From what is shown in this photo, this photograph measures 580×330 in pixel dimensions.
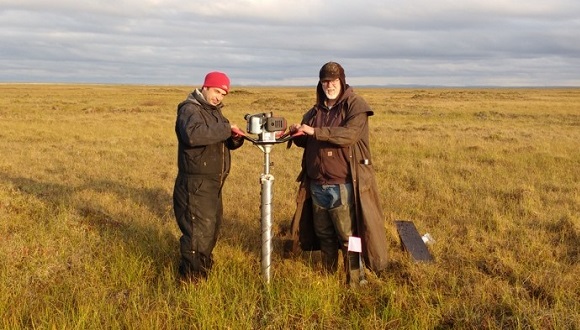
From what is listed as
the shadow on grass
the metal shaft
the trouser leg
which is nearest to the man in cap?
the metal shaft

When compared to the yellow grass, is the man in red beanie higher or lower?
higher

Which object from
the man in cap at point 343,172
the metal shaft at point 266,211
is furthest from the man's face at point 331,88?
the metal shaft at point 266,211

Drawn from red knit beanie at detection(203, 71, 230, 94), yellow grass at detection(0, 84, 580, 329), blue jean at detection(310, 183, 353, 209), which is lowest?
yellow grass at detection(0, 84, 580, 329)

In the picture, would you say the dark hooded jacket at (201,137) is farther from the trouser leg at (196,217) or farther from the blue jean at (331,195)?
the blue jean at (331,195)

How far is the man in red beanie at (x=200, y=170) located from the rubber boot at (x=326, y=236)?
3.21 feet

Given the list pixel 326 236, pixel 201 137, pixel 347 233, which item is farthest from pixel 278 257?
pixel 201 137

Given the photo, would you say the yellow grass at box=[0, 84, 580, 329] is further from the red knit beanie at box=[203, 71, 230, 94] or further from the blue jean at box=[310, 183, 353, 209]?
the red knit beanie at box=[203, 71, 230, 94]

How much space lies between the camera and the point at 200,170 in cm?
425

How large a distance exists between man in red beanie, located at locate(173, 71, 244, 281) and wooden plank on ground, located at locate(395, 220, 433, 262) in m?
2.24

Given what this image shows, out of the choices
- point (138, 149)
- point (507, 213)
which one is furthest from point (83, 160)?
point (507, 213)

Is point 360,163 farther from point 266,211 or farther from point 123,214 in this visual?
point 123,214

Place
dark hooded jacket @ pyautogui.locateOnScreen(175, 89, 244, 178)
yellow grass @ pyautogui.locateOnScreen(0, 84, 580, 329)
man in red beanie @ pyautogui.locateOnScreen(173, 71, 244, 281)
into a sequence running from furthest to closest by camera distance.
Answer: man in red beanie @ pyautogui.locateOnScreen(173, 71, 244, 281) < dark hooded jacket @ pyautogui.locateOnScreen(175, 89, 244, 178) < yellow grass @ pyautogui.locateOnScreen(0, 84, 580, 329)

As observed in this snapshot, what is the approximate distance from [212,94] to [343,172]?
4.45ft

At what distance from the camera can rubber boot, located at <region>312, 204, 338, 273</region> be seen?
15.3 ft
